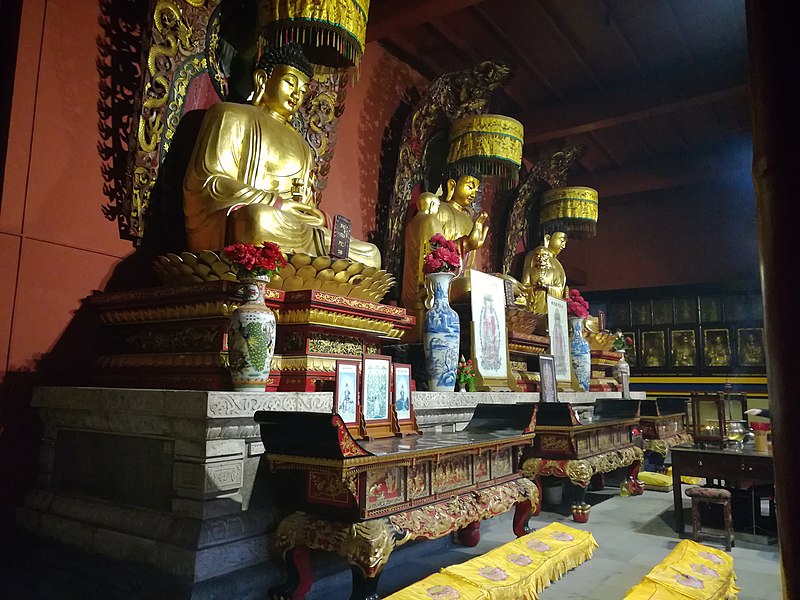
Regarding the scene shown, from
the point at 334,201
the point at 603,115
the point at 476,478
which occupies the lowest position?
the point at 476,478

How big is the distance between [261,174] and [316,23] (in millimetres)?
898

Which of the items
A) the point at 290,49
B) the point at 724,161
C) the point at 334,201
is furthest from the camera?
the point at 724,161

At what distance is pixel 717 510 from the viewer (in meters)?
Result: 3.76

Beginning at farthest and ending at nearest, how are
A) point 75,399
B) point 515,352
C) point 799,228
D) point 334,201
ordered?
point 515,352 < point 334,201 < point 75,399 < point 799,228

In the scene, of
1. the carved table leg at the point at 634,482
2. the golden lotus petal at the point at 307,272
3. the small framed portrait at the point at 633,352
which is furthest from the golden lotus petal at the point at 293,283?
the small framed portrait at the point at 633,352

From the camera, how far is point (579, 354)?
6172mm

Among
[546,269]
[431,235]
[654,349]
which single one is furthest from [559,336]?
[654,349]

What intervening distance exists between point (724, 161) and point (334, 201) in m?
5.79

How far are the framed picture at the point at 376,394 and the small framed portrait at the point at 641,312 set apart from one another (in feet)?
25.5

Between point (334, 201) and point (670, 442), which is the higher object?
point (334, 201)

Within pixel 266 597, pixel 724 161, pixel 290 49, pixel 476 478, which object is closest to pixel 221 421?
pixel 266 597

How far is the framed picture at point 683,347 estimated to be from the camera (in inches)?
349

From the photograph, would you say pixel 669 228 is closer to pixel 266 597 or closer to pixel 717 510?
pixel 717 510

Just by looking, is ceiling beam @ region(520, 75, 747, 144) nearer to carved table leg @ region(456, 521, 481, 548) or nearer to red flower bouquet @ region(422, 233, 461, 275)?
red flower bouquet @ region(422, 233, 461, 275)
